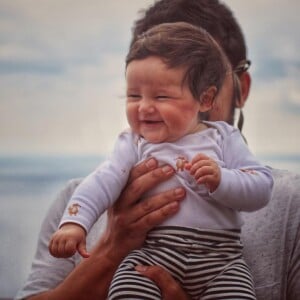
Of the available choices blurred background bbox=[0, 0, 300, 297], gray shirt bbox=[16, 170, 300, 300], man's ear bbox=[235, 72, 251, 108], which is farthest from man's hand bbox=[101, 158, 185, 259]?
man's ear bbox=[235, 72, 251, 108]

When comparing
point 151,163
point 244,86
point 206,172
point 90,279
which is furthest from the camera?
point 244,86

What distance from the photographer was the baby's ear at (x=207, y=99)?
4.72 ft

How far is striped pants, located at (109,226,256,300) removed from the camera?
1272mm

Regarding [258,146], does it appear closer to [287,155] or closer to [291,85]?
[287,155]

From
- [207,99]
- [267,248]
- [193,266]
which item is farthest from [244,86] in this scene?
[193,266]

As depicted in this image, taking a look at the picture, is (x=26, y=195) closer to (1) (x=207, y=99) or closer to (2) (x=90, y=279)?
(2) (x=90, y=279)

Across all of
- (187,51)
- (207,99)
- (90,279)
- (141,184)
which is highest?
(187,51)

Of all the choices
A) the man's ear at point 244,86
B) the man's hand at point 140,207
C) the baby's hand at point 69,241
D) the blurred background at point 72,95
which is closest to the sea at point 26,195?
the blurred background at point 72,95

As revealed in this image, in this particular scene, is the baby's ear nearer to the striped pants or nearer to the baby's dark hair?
the baby's dark hair

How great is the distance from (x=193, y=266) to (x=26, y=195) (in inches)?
24.2

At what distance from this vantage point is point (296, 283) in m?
1.52

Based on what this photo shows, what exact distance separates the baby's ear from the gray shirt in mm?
289

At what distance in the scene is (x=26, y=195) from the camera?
1.75 meters

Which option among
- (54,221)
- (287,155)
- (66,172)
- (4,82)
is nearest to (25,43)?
(4,82)
